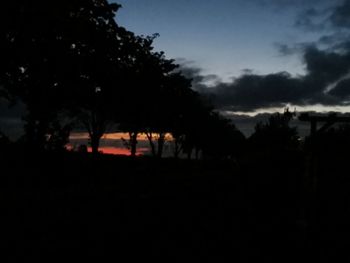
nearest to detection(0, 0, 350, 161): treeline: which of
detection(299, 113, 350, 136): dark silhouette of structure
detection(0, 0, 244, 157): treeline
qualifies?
detection(0, 0, 244, 157): treeline

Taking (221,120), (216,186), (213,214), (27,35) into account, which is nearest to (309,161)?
(213,214)

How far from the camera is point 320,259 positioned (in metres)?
10.7

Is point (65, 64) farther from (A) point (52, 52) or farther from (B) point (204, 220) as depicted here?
(B) point (204, 220)

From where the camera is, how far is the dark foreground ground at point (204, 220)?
10844 millimetres

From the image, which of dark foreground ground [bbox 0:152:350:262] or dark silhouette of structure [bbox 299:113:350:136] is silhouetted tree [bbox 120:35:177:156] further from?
dark silhouette of structure [bbox 299:113:350:136]

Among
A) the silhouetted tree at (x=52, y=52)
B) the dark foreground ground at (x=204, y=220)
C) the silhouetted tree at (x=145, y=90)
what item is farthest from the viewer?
the silhouetted tree at (x=145, y=90)

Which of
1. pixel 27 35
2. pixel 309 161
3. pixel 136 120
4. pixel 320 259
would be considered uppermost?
pixel 27 35

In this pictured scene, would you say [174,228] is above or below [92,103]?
below

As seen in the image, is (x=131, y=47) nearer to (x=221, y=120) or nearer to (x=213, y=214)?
(x=213, y=214)

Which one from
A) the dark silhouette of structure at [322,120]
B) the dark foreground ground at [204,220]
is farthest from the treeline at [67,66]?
the dark silhouette of structure at [322,120]

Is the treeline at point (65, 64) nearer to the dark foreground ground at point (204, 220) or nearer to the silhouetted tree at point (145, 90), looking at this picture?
the silhouetted tree at point (145, 90)

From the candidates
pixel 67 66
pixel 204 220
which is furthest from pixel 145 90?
pixel 204 220

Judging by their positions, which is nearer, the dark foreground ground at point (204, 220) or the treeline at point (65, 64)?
the dark foreground ground at point (204, 220)

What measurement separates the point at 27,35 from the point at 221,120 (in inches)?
2484
